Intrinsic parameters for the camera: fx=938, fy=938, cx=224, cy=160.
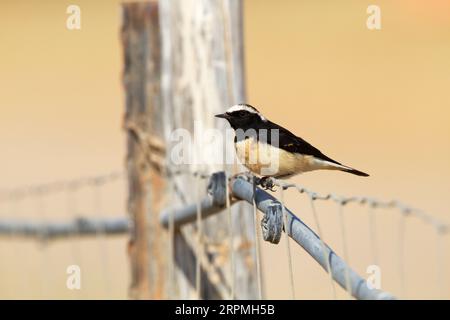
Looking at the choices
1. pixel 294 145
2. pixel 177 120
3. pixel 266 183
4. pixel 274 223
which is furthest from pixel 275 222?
pixel 177 120

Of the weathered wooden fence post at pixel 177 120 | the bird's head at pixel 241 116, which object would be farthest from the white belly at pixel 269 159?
the weathered wooden fence post at pixel 177 120

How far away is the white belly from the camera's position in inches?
194

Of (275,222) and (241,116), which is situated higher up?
(241,116)

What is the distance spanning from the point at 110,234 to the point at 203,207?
6.47 ft

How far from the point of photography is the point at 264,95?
52.4 feet

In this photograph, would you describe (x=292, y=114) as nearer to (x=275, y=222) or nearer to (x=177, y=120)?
(x=177, y=120)

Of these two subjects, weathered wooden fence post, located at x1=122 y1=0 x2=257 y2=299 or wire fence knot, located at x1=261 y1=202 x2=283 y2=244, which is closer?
wire fence knot, located at x1=261 y1=202 x2=283 y2=244

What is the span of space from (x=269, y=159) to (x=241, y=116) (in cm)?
29

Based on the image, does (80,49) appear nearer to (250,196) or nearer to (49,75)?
(49,75)

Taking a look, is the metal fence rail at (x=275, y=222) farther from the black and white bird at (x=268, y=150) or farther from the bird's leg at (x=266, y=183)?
the black and white bird at (x=268, y=150)

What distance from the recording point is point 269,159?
496 centimetres

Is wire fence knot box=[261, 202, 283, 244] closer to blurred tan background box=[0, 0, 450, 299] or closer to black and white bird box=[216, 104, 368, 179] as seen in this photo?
black and white bird box=[216, 104, 368, 179]

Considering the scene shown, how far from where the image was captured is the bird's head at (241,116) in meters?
5.04

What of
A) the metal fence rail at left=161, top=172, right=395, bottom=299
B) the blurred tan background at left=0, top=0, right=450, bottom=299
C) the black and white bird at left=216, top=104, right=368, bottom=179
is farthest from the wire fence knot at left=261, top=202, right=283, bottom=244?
the blurred tan background at left=0, top=0, right=450, bottom=299
